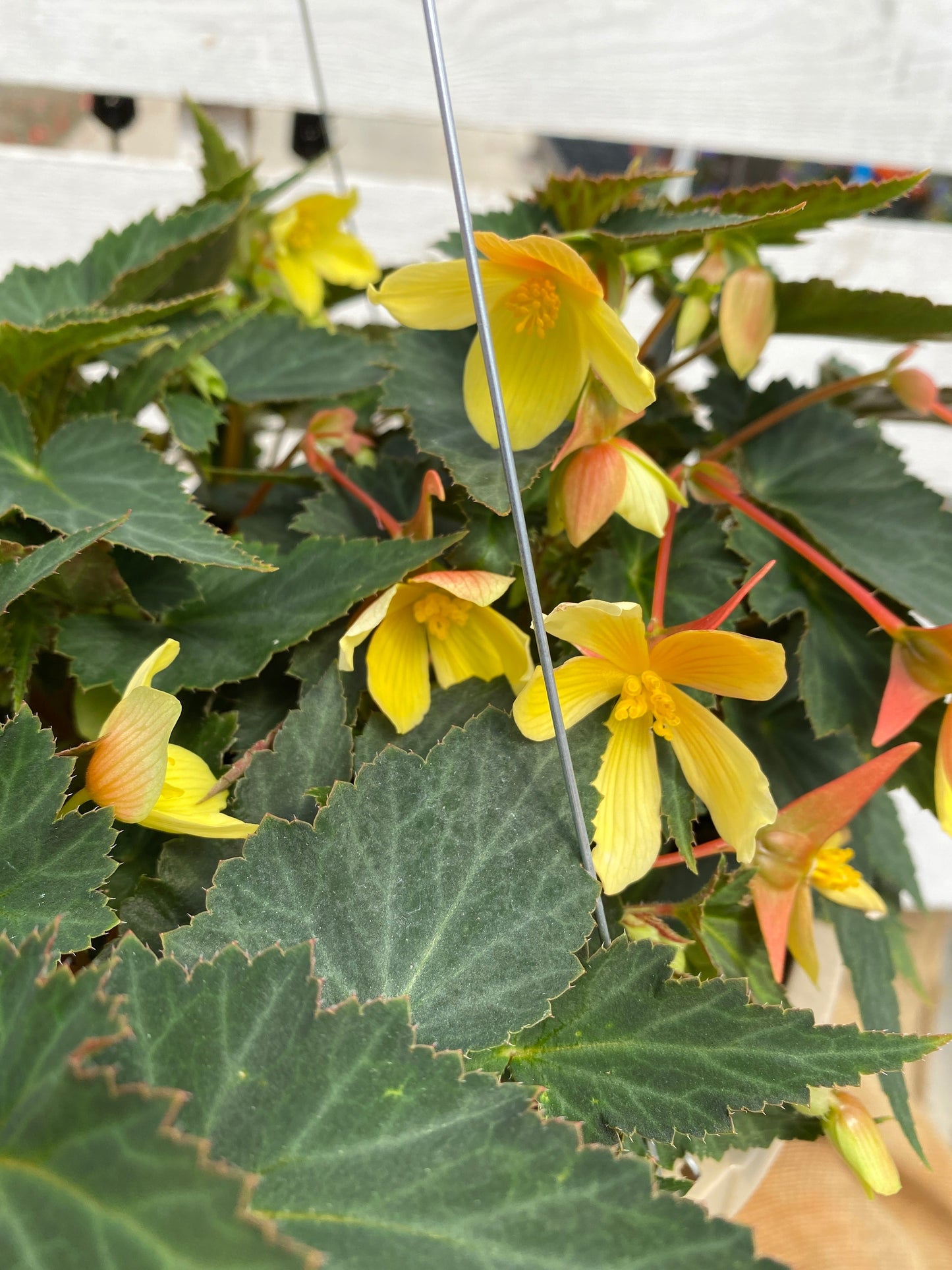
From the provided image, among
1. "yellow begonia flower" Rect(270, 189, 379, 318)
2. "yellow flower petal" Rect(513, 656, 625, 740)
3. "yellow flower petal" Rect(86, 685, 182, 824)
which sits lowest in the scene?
"yellow flower petal" Rect(513, 656, 625, 740)

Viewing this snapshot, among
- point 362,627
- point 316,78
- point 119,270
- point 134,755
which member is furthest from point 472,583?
point 316,78

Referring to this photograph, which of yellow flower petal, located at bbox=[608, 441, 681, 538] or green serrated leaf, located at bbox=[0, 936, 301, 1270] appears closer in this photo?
green serrated leaf, located at bbox=[0, 936, 301, 1270]

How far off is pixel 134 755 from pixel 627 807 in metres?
0.20

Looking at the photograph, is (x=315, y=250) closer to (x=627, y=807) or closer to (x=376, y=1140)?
(x=627, y=807)

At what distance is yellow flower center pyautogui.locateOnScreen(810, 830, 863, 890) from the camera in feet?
1.50

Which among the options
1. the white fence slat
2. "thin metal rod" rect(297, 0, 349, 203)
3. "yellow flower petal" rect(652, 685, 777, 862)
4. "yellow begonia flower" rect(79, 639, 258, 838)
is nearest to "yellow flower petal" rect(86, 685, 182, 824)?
"yellow begonia flower" rect(79, 639, 258, 838)

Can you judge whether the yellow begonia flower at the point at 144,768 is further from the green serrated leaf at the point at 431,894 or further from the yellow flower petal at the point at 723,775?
the yellow flower petal at the point at 723,775

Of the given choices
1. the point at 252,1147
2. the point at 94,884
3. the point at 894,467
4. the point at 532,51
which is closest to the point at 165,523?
the point at 94,884

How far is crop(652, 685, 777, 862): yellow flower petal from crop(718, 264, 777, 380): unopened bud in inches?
8.5

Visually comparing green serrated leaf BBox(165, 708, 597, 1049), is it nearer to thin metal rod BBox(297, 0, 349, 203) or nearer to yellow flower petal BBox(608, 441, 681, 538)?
yellow flower petal BBox(608, 441, 681, 538)

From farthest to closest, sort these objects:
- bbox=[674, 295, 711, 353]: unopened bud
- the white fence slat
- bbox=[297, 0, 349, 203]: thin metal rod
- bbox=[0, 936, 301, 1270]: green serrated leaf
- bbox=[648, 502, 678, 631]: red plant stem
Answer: the white fence slat → bbox=[297, 0, 349, 203]: thin metal rod → bbox=[674, 295, 711, 353]: unopened bud → bbox=[648, 502, 678, 631]: red plant stem → bbox=[0, 936, 301, 1270]: green serrated leaf

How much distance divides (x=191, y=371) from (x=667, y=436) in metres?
0.31

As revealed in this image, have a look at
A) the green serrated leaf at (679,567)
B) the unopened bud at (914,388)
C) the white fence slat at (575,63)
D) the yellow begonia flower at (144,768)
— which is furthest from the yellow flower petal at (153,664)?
the white fence slat at (575,63)

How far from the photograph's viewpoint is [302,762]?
1.31ft
